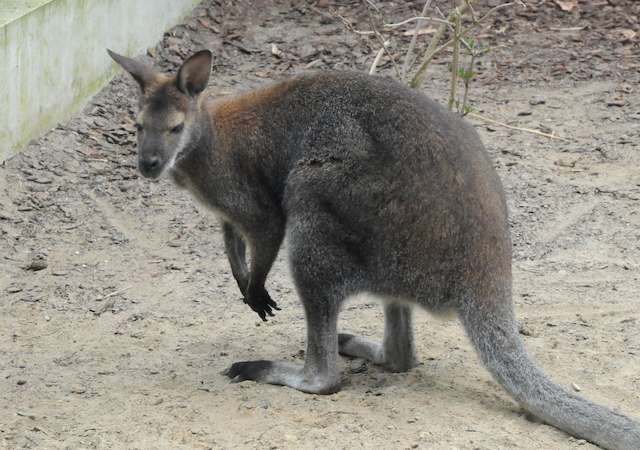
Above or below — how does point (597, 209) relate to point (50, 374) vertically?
above

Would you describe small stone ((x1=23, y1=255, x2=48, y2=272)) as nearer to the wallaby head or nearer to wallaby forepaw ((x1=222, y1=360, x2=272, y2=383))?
the wallaby head

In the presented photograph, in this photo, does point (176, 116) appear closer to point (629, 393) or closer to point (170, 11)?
point (629, 393)

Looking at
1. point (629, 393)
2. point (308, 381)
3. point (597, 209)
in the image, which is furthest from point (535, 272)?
point (308, 381)

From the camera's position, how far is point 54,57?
8234 mm

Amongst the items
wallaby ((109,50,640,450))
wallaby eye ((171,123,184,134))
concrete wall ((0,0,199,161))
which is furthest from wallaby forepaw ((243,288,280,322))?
concrete wall ((0,0,199,161))

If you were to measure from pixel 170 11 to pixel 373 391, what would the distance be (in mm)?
5480

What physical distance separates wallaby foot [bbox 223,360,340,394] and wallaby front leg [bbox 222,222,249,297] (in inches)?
17.4

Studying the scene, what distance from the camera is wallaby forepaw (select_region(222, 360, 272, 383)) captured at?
18.5 feet

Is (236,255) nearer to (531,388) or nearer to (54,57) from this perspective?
(531,388)

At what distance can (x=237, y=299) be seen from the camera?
6742 mm

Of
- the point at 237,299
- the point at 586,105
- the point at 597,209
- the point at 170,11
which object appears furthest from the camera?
the point at 170,11

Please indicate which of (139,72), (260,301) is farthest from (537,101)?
(139,72)

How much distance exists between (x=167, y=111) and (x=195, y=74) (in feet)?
0.78

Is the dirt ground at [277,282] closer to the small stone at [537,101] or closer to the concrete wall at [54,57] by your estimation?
the small stone at [537,101]
